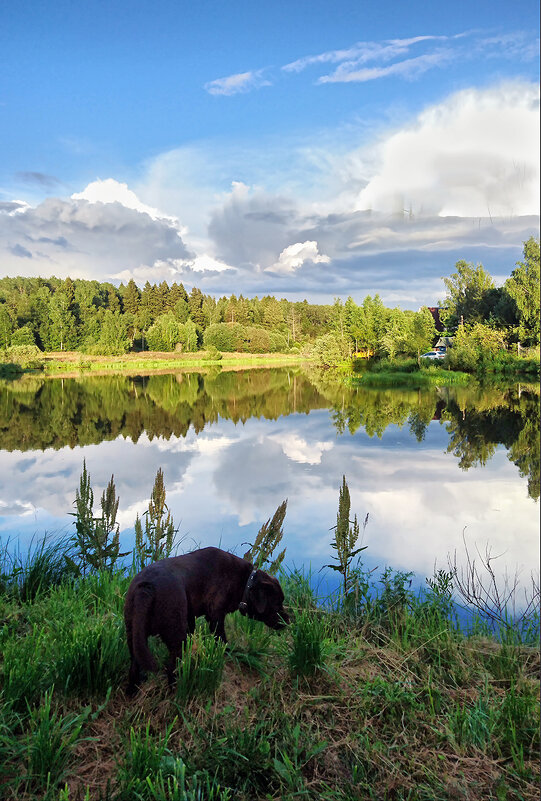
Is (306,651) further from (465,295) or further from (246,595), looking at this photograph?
(465,295)

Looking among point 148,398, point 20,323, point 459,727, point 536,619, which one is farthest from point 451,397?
point 459,727

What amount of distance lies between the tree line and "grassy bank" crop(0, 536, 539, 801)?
1225 centimetres

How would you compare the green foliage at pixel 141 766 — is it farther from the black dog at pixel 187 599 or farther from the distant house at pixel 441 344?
the distant house at pixel 441 344

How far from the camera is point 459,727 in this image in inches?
104

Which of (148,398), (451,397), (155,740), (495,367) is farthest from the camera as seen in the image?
(148,398)

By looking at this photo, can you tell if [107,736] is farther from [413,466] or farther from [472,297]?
[472,297]

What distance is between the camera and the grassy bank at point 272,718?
223 cm

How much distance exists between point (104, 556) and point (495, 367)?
14341 mm

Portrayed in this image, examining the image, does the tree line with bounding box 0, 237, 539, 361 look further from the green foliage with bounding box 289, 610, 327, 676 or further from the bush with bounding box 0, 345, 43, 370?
the green foliage with bounding box 289, 610, 327, 676

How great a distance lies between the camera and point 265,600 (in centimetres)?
307

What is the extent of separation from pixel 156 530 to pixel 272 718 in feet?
7.35

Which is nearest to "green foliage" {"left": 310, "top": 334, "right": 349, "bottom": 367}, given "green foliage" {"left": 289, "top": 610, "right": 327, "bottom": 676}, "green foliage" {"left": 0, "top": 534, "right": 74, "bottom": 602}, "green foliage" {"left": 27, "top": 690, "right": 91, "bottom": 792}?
"green foliage" {"left": 0, "top": 534, "right": 74, "bottom": 602}

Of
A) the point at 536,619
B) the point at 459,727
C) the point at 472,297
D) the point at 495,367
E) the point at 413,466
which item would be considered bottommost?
the point at 413,466

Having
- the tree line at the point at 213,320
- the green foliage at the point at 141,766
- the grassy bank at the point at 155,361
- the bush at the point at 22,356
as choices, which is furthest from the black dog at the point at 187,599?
the grassy bank at the point at 155,361
